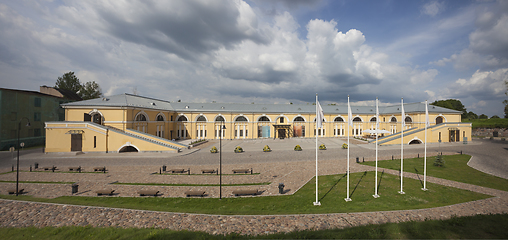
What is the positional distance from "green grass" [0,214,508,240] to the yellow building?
1905 centimetres

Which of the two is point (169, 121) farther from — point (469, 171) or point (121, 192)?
point (469, 171)

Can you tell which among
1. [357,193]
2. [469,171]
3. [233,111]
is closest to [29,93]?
[233,111]

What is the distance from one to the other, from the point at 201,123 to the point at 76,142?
23.0 m

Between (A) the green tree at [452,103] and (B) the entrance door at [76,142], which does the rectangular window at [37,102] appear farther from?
(A) the green tree at [452,103]

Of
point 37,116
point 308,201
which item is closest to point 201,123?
point 37,116

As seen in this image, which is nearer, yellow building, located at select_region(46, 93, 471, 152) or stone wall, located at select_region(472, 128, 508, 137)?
yellow building, located at select_region(46, 93, 471, 152)

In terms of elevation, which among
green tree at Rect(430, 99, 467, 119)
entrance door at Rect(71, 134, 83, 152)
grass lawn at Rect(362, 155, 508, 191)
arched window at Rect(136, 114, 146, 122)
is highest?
green tree at Rect(430, 99, 467, 119)

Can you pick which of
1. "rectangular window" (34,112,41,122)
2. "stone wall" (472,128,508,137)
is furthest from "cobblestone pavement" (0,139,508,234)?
"stone wall" (472,128,508,137)

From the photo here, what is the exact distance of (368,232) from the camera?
7273 mm

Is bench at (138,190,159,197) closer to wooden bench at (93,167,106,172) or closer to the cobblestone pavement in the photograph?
the cobblestone pavement

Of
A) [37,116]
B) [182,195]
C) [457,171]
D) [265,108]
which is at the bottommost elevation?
[182,195]

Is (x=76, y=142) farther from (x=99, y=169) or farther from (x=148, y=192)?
(x=148, y=192)

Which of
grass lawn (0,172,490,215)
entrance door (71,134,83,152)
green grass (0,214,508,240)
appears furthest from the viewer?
entrance door (71,134,83,152)

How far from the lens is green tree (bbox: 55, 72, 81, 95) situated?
182 ft
